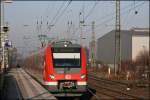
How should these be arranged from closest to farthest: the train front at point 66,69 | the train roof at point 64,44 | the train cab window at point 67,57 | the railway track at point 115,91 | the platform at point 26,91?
the train front at point 66,69 → the train cab window at point 67,57 → the train roof at point 64,44 → the railway track at point 115,91 → the platform at point 26,91

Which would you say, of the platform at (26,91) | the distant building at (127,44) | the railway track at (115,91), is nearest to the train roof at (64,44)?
the platform at (26,91)

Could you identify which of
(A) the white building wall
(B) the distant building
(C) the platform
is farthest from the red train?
(A) the white building wall

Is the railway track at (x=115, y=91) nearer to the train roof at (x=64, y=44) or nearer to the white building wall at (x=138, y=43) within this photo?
the train roof at (x=64, y=44)

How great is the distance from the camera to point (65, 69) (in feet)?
61.8

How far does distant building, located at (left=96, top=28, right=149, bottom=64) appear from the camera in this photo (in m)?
71.3

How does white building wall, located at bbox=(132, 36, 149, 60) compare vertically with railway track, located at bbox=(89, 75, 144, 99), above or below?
above

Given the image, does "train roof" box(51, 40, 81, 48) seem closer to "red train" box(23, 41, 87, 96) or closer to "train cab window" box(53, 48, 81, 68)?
"red train" box(23, 41, 87, 96)

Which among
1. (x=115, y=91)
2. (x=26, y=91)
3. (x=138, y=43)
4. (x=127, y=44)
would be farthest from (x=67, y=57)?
(x=127, y=44)

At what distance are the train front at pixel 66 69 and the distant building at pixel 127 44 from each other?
143ft

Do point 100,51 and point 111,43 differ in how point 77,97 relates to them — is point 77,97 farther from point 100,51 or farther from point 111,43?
point 100,51

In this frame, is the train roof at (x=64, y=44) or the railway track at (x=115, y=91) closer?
the train roof at (x=64, y=44)

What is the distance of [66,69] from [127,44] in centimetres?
6246

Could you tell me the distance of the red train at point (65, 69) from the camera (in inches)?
731

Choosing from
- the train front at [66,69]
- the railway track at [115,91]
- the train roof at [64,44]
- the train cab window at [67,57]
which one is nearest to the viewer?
the train front at [66,69]
